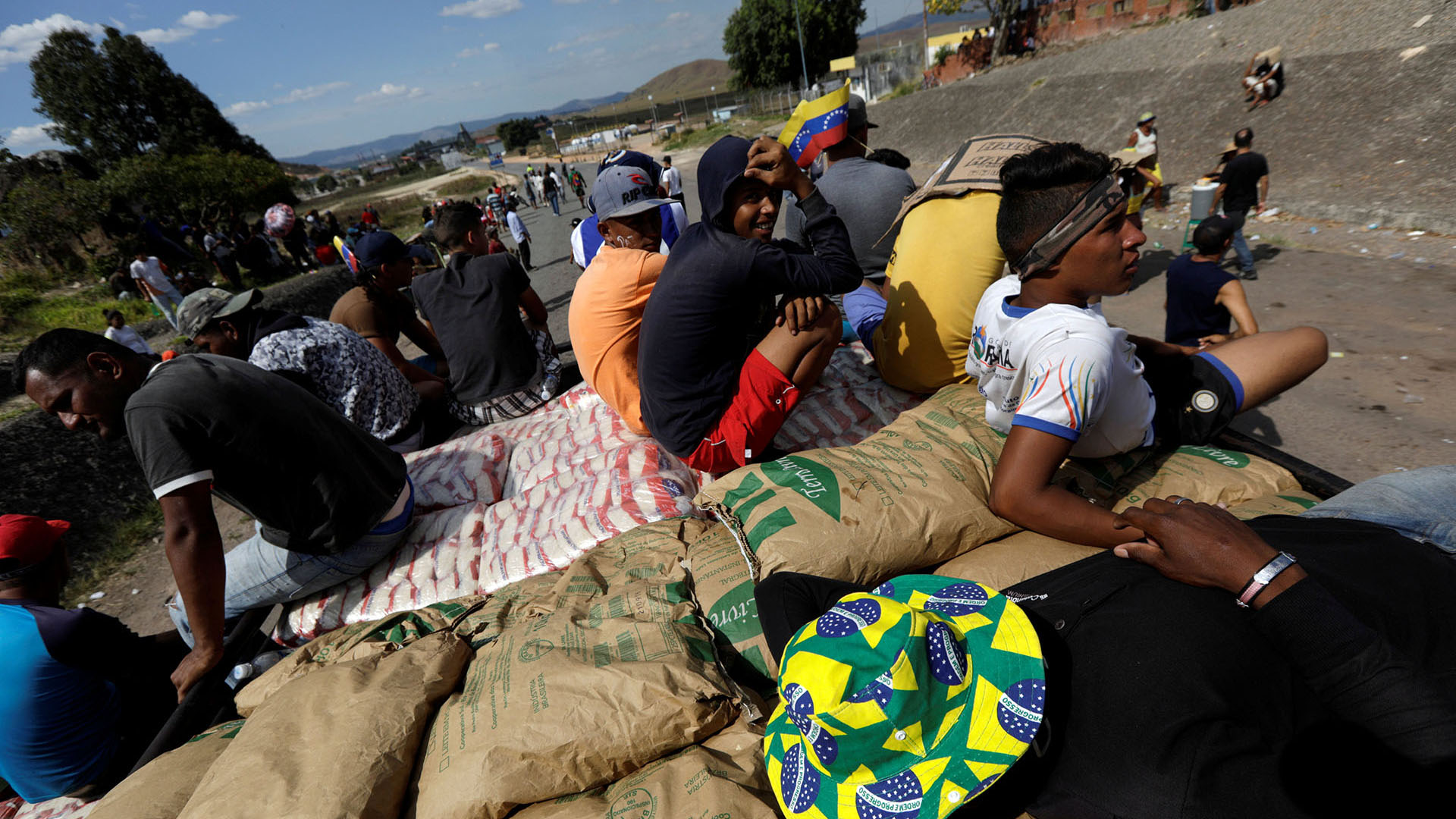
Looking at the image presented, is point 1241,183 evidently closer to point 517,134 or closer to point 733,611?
point 733,611

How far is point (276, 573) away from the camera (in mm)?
2396

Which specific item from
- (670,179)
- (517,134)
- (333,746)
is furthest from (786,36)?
(333,746)

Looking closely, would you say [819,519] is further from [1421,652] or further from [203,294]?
[203,294]

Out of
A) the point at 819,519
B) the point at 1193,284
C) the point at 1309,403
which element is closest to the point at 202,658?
the point at 819,519

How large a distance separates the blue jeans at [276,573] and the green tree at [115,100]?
36966 mm

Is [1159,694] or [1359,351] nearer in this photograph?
[1159,694]

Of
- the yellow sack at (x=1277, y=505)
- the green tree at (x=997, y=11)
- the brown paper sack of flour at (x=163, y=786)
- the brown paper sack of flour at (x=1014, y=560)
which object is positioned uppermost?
the green tree at (x=997, y=11)

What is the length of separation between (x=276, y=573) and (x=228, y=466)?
1.72 ft

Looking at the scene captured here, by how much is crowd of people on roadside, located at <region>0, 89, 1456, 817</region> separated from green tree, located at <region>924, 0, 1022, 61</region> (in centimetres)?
2673

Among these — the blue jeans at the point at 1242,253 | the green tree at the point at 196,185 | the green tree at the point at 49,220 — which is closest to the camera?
the blue jeans at the point at 1242,253

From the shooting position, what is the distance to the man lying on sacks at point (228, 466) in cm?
200

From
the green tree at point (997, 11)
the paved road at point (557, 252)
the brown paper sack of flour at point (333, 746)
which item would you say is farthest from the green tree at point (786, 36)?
the brown paper sack of flour at point (333, 746)

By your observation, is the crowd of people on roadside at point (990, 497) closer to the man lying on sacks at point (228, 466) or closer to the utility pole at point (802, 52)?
the man lying on sacks at point (228, 466)

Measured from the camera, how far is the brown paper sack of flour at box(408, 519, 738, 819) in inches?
51.9
